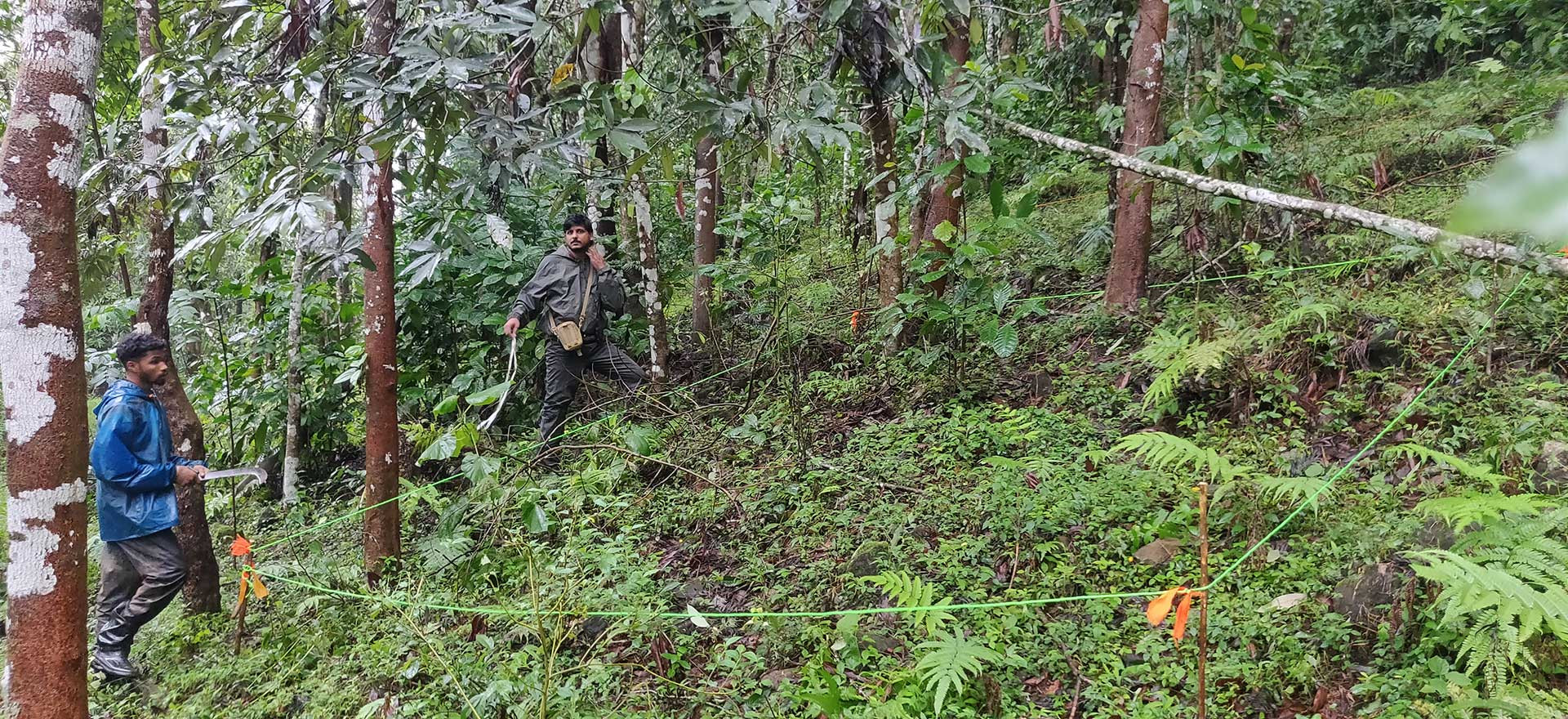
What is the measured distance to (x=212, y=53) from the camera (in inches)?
135

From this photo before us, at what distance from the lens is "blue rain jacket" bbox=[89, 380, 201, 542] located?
4383 millimetres

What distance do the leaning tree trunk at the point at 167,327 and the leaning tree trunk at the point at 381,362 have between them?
3.79ft

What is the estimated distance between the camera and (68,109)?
2629 millimetres

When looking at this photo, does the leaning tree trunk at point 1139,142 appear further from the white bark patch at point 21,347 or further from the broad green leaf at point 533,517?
the white bark patch at point 21,347

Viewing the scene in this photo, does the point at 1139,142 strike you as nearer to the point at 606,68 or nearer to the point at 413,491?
the point at 606,68

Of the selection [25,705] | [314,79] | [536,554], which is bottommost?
[536,554]

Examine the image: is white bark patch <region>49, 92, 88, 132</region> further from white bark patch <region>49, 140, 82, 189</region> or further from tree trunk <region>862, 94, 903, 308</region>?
tree trunk <region>862, 94, 903, 308</region>

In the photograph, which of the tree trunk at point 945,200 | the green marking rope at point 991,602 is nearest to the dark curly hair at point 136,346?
the green marking rope at point 991,602

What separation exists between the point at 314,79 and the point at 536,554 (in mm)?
2610

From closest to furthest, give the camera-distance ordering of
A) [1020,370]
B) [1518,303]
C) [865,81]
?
[865,81] < [1518,303] < [1020,370]

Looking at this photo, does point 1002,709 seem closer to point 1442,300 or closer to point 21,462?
point 21,462

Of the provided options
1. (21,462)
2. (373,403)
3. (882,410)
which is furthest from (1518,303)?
(21,462)

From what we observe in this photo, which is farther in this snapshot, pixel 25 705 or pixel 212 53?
pixel 212 53

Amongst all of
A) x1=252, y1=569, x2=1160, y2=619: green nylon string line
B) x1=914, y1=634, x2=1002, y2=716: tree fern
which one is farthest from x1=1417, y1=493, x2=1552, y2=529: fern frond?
x1=914, y1=634, x2=1002, y2=716: tree fern
